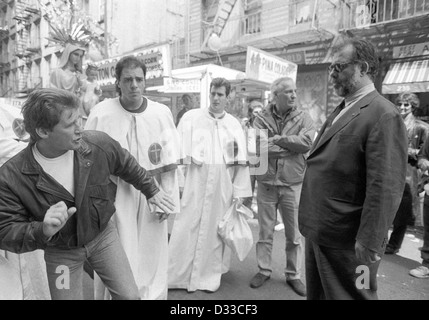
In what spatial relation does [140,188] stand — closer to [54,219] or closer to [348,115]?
[54,219]

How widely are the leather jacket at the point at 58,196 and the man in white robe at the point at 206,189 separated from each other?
130 cm

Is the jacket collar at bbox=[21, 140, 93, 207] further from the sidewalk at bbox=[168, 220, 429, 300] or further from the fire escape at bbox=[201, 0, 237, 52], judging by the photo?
the fire escape at bbox=[201, 0, 237, 52]

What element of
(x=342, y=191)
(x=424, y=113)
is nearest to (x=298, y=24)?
(x=424, y=113)

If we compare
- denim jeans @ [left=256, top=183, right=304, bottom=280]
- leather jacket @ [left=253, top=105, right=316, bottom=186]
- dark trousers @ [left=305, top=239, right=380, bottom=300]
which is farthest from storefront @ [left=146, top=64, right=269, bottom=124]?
dark trousers @ [left=305, top=239, right=380, bottom=300]

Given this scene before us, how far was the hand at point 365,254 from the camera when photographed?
1.78 meters

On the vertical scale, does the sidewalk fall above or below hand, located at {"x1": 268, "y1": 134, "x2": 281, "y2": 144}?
below

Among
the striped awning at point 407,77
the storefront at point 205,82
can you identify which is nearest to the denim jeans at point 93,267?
the storefront at point 205,82

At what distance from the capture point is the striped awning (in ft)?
25.9

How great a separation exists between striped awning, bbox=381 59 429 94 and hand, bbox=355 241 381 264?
735 centimetres

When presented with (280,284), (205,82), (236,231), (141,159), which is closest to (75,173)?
(141,159)

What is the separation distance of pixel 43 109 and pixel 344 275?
1767 mm

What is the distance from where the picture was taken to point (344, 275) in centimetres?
194

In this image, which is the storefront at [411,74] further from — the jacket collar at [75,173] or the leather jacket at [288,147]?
the jacket collar at [75,173]

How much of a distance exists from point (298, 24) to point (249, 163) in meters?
8.95
